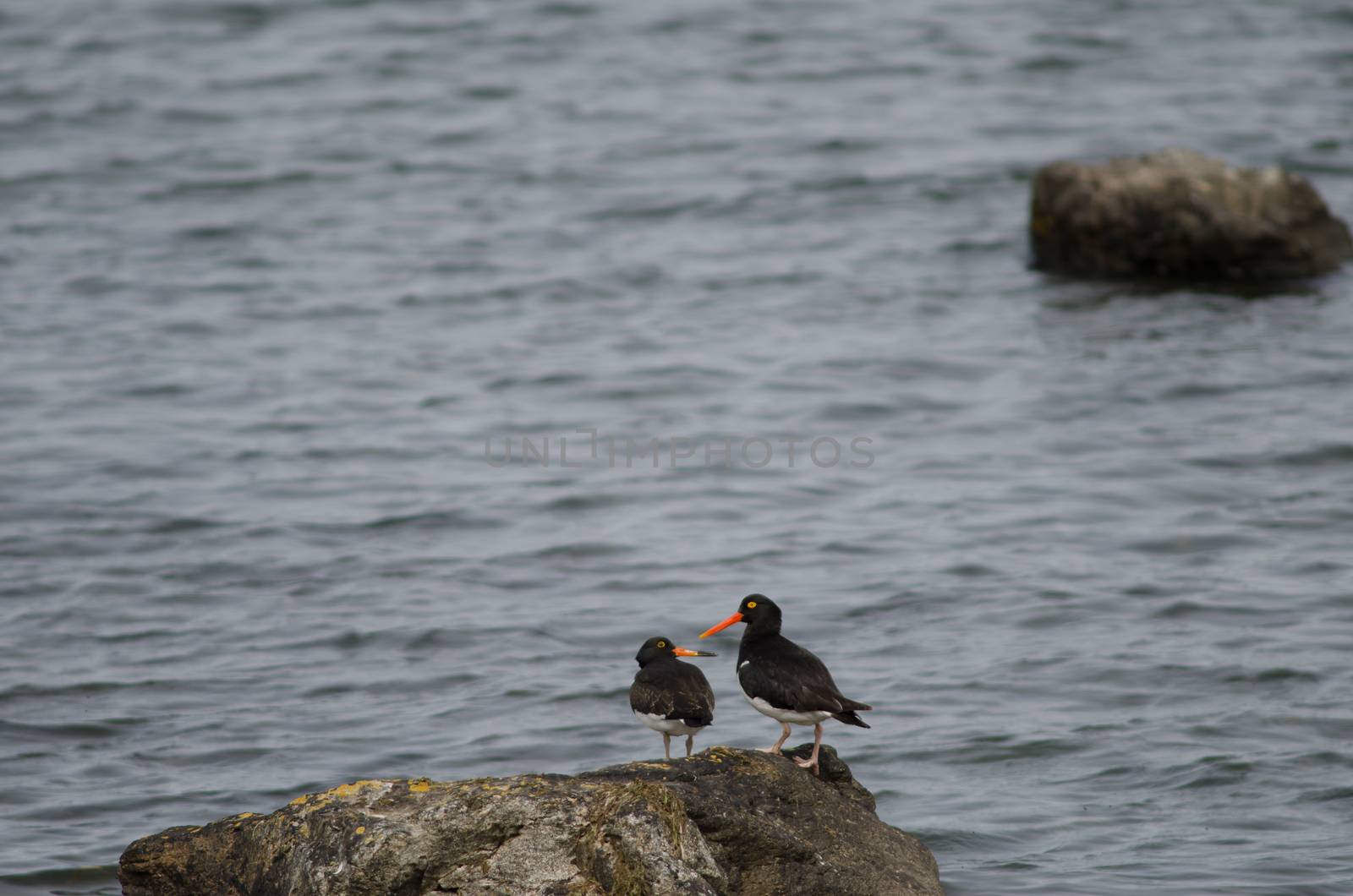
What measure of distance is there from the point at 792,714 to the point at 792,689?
5.3 inches

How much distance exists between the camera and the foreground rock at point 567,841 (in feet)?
20.8

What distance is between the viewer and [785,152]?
26688 millimetres

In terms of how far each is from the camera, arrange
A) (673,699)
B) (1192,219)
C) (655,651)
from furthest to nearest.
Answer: (1192,219) < (655,651) < (673,699)

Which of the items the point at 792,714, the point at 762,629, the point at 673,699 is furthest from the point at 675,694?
the point at 762,629

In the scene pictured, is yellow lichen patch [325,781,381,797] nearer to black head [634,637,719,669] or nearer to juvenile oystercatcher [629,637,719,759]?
juvenile oystercatcher [629,637,719,759]

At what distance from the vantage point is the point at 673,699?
7605 mm

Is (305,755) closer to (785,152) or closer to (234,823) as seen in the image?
(234,823)

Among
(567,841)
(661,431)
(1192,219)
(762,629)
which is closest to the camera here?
(567,841)

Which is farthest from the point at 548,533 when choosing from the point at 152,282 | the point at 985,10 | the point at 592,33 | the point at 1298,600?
A: the point at 985,10

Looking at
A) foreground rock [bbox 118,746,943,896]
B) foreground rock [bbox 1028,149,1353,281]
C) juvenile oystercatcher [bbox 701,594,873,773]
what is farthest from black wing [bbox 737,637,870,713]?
foreground rock [bbox 1028,149,1353,281]

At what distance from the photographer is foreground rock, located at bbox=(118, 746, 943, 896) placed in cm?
634

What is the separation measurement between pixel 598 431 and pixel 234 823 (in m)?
9.96

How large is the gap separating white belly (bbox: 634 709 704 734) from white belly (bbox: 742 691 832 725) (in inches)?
12.4

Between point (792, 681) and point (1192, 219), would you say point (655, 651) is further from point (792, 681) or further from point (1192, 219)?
point (1192, 219)
